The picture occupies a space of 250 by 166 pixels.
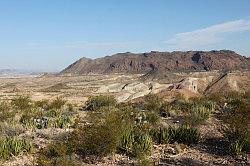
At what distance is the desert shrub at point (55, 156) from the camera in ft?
37.7

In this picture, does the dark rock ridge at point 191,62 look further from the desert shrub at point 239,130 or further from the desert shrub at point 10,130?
the desert shrub at point 239,130

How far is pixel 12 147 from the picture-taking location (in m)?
13.9

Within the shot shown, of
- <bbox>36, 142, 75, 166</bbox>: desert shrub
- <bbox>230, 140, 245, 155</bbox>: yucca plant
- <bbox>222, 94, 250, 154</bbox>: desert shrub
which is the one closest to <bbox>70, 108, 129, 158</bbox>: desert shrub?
<bbox>36, 142, 75, 166</bbox>: desert shrub

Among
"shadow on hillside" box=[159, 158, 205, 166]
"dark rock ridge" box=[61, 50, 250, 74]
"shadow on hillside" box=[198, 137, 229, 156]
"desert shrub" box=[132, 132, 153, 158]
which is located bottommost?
"shadow on hillside" box=[159, 158, 205, 166]

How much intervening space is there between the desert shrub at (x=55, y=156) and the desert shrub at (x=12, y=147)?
0.75m

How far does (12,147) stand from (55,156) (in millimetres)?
1852

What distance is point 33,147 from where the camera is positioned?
48.6ft

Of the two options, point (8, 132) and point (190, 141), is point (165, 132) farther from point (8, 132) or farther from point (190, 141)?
point (8, 132)

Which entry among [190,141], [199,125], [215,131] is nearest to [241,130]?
[190,141]

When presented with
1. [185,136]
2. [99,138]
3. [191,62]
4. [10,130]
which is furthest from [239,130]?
[191,62]

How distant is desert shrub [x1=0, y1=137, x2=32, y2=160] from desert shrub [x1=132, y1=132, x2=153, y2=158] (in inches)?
144

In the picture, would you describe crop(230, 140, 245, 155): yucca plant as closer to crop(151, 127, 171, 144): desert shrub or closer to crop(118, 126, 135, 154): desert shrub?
crop(151, 127, 171, 144): desert shrub

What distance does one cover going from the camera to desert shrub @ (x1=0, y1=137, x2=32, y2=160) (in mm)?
13469

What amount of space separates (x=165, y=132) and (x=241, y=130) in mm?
2679
